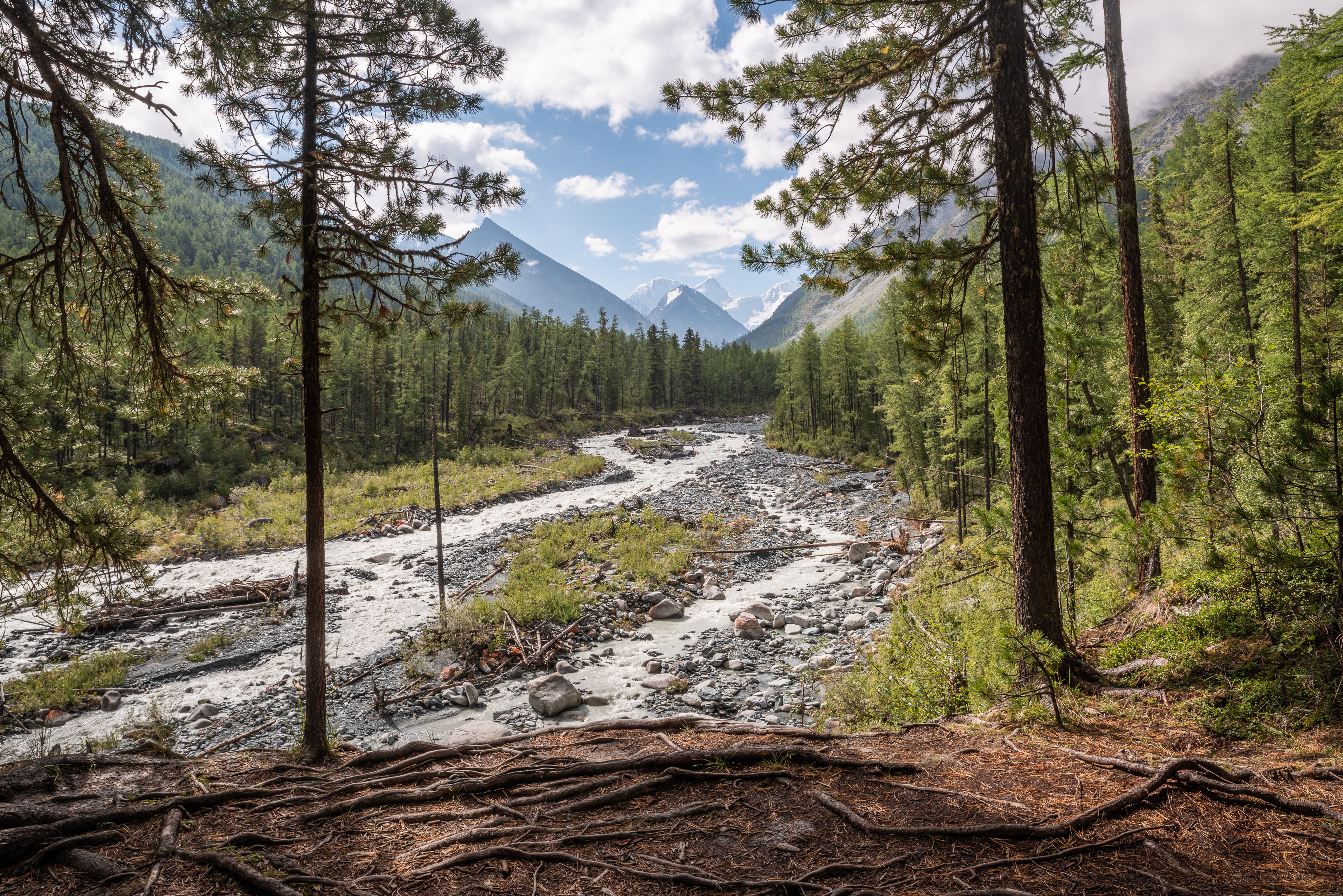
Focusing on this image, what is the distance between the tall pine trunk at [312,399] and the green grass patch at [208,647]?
8.98 meters

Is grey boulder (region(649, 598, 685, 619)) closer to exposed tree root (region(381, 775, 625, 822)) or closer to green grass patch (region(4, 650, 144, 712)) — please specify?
exposed tree root (region(381, 775, 625, 822))

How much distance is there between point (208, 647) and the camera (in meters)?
12.6

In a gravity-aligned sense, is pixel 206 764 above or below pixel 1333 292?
below

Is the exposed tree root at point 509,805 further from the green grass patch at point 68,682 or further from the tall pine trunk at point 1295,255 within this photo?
the tall pine trunk at point 1295,255

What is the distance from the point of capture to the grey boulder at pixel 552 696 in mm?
9094

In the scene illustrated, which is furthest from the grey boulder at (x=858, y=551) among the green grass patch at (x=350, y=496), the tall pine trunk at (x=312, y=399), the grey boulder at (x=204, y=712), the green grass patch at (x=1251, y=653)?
the green grass patch at (x=350, y=496)

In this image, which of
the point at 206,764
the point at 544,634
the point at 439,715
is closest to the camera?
the point at 206,764

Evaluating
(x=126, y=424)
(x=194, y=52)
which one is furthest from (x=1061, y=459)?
(x=126, y=424)

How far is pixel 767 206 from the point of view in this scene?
574 centimetres

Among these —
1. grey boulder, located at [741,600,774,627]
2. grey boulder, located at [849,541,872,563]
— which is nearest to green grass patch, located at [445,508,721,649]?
grey boulder, located at [741,600,774,627]

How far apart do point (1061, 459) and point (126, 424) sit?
51.5m

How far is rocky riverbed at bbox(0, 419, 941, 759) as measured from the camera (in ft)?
30.2

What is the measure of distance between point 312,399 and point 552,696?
5931mm

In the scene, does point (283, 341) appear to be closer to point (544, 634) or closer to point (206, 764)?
point (206, 764)
